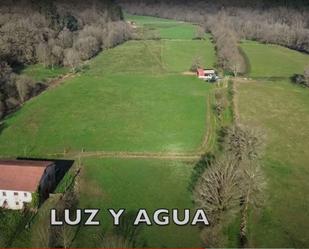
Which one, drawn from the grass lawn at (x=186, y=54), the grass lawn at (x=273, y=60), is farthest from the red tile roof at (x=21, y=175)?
the grass lawn at (x=273, y=60)

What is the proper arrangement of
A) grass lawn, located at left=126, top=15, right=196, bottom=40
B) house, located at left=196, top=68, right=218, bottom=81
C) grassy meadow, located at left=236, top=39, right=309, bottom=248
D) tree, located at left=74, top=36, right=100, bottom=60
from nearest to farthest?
grassy meadow, located at left=236, top=39, right=309, bottom=248, house, located at left=196, top=68, right=218, bottom=81, tree, located at left=74, top=36, right=100, bottom=60, grass lawn, located at left=126, top=15, right=196, bottom=40

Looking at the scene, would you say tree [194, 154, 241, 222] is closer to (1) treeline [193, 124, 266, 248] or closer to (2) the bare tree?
(1) treeline [193, 124, 266, 248]

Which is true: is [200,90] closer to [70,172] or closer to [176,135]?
→ [176,135]

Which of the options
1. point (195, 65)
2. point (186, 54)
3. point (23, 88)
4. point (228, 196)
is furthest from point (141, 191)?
point (186, 54)

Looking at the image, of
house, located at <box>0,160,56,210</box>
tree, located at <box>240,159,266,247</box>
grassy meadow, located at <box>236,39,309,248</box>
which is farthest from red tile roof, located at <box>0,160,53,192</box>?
grassy meadow, located at <box>236,39,309,248</box>

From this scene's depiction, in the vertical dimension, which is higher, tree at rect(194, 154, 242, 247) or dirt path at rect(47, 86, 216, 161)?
tree at rect(194, 154, 242, 247)

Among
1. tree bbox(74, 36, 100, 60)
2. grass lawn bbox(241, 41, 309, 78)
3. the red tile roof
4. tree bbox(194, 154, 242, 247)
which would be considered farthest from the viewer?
tree bbox(74, 36, 100, 60)

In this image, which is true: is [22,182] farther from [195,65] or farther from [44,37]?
[44,37]
